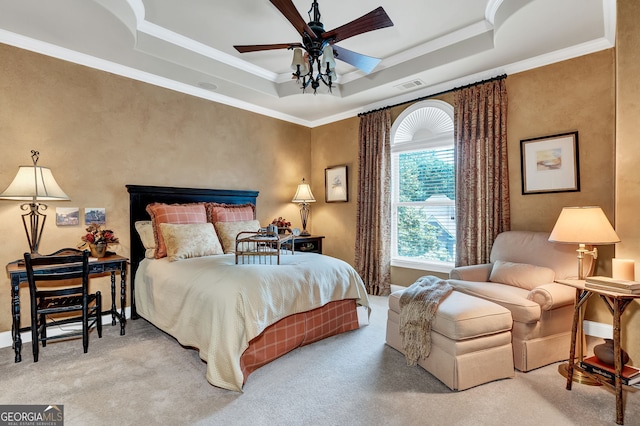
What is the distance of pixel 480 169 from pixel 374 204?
1.56 metres

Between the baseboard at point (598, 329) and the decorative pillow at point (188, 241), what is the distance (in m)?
3.79

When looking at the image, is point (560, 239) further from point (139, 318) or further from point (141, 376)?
point (139, 318)

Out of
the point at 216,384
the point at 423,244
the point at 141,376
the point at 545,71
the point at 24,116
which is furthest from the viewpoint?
the point at 423,244

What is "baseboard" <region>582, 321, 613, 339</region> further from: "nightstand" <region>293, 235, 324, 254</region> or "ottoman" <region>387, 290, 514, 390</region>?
"nightstand" <region>293, 235, 324, 254</region>

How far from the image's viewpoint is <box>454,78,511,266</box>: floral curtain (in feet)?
12.0

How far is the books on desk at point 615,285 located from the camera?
6.35 feet

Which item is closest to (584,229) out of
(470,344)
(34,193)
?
(470,344)

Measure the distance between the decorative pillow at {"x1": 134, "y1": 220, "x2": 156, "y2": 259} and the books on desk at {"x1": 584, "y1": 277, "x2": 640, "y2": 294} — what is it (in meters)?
3.86

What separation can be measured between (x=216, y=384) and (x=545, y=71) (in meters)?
4.30

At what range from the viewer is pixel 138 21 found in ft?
10.2

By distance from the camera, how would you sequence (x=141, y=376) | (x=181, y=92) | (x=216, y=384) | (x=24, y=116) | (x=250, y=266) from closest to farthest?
(x=216, y=384) < (x=141, y=376) < (x=250, y=266) < (x=24, y=116) < (x=181, y=92)

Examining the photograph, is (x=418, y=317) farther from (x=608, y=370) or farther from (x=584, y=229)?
(x=584, y=229)

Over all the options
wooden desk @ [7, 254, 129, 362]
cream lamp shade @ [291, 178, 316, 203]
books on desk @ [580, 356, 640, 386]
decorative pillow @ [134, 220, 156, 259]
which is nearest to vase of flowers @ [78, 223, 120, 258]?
wooden desk @ [7, 254, 129, 362]

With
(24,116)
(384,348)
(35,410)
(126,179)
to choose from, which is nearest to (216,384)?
(35,410)
